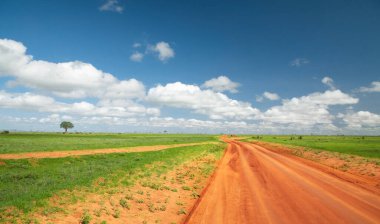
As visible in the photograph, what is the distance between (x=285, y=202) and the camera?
13609 mm

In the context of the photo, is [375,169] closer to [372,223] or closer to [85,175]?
[372,223]

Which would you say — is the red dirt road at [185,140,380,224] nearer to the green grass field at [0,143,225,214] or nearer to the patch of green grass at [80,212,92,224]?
the patch of green grass at [80,212,92,224]

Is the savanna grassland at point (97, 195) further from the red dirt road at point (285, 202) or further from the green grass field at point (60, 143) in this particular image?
the green grass field at point (60, 143)

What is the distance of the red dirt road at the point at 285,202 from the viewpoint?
11148 millimetres

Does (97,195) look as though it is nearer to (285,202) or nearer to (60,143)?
(285,202)

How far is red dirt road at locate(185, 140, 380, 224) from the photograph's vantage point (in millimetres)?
11148

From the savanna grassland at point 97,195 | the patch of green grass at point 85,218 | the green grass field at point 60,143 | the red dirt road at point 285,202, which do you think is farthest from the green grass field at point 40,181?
the green grass field at point 60,143

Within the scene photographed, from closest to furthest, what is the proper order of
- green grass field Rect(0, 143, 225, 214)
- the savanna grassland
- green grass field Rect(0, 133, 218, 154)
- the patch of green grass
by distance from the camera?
the patch of green grass → the savanna grassland → green grass field Rect(0, 143, 225, 214) → green grass field Rect(0, 133, 218, 154)

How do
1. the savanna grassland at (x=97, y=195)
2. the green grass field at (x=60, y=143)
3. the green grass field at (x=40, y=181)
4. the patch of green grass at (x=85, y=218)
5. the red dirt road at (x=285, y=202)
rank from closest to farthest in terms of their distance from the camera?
the patch of green grass at (x=85, y=218) → the red dirt road at (x=285, y=202) → the savanna grassland at (x=97, y=195) → the green grass field at (x=40, y=181) → the green grass field at (x=60, y=143)

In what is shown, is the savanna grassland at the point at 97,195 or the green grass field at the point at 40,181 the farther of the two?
the green grass field at the point at 40,181

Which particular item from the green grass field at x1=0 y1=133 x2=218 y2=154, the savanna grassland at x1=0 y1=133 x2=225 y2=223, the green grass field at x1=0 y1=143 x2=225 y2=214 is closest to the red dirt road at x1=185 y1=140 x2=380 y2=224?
the savanna grassland at x1=0 y1=133 x2=225 y2=223

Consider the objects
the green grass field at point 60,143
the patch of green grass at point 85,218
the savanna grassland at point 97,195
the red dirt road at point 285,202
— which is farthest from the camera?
the green grass field at point 60,143

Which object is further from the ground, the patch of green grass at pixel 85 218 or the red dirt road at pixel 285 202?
the red dirt road at pixel 285 202

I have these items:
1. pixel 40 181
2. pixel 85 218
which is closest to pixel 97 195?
pixel 85 218
